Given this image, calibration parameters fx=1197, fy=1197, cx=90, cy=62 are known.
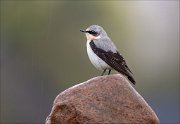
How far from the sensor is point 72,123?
18625 millimetres

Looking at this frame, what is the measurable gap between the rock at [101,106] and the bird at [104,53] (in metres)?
1.93

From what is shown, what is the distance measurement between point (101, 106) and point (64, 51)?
34.3 meters

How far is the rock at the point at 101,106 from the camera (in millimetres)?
18453

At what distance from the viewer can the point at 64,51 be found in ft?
173

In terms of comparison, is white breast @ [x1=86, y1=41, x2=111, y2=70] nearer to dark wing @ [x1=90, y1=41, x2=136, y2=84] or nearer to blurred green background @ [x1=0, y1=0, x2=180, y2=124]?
dark wing @ [x1=90, y1=41, x2=136, y2=84]

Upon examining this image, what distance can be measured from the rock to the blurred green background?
2789 cm

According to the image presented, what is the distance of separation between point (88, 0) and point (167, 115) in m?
12.0

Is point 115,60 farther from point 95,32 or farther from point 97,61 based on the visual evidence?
point 95,32

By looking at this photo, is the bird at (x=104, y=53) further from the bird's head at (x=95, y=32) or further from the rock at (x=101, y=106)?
the rock at (x=101, y=106)

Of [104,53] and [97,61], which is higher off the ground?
[104,53]

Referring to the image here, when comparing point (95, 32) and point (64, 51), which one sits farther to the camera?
point (64, 51)

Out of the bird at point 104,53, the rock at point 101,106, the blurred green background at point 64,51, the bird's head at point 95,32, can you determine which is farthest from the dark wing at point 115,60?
the blurred green background at point 64,51

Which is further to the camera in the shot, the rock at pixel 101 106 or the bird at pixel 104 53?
the bird at pixel 104 53

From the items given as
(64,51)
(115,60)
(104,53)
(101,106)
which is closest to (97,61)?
(104,53)
